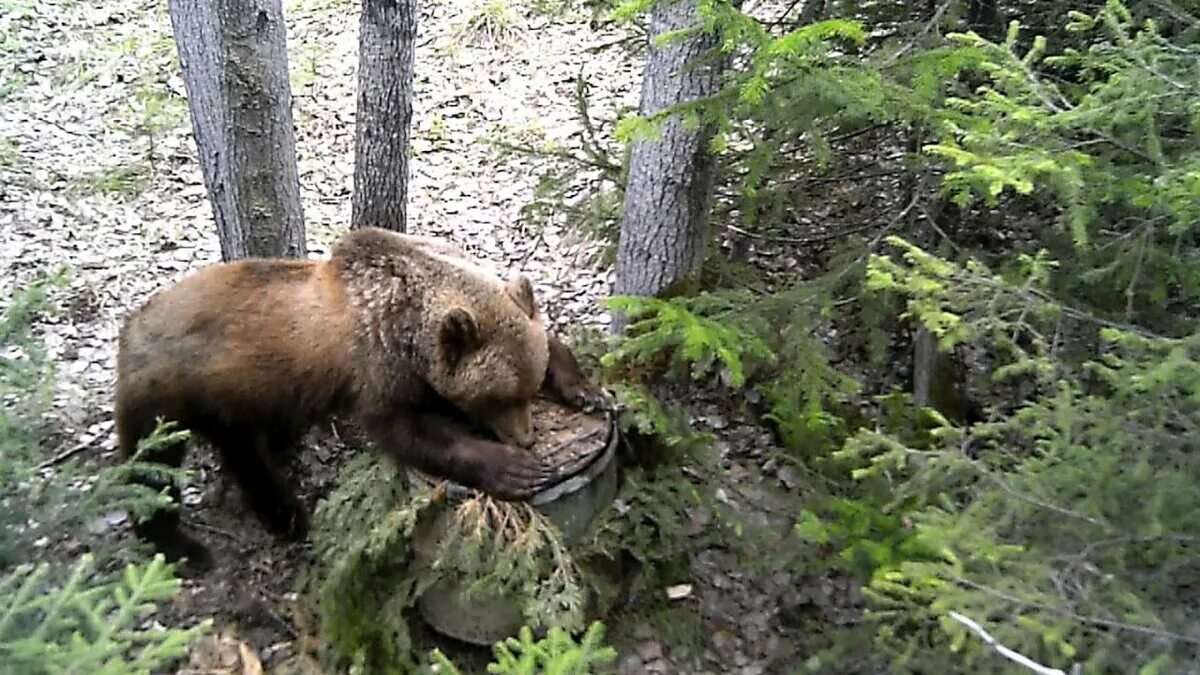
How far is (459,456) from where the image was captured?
4.23 metres

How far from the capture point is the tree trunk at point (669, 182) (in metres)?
5.06

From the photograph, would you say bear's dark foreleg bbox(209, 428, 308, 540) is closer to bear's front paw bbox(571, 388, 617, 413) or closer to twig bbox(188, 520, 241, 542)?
twig bbox(188, 520, 241, 542)

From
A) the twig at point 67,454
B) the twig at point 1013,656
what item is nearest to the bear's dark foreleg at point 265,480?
the twig at point 67,454

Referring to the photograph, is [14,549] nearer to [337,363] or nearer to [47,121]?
[337,363]

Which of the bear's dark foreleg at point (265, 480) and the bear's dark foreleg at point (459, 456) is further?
the bear's dark foreleg at point (265, 480)

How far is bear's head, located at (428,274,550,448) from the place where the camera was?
14.0 ft

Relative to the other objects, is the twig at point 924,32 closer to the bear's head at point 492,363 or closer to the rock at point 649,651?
the bear's head at point 492,363

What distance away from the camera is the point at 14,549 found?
3.28 meters

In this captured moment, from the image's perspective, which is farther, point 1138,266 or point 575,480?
point 575,480

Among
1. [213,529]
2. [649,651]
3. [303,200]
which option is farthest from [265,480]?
[303,200]

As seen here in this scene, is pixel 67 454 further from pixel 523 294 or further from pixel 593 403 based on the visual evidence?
pixel 593 403

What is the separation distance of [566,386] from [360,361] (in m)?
0.96

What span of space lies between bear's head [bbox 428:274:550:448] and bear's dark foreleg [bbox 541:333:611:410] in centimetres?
29

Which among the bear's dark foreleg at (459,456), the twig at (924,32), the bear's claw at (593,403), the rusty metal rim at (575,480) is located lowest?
the rusty metal rim at (575,480)
